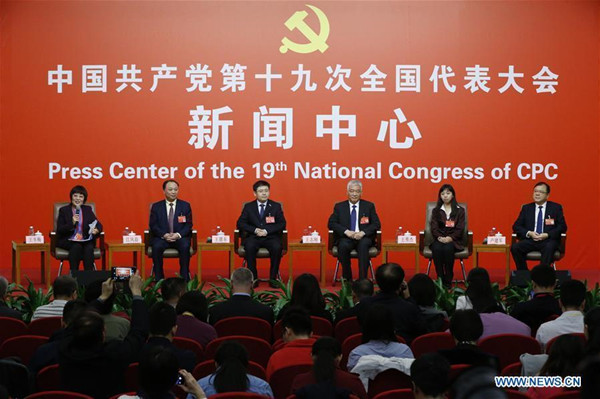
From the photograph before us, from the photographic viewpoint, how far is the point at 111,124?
29.8 ft

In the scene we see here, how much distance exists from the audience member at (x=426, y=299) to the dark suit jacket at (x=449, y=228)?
11.0ft

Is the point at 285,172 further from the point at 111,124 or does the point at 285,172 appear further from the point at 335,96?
the point at 111,124

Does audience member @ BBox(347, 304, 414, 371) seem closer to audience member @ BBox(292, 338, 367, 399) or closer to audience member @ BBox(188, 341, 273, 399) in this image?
audience member @ BBox(292, 338, 367, 399)

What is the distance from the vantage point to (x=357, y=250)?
8.02 metres

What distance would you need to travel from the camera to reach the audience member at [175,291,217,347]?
420cm

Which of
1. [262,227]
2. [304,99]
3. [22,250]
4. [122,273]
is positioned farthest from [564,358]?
[304,99]

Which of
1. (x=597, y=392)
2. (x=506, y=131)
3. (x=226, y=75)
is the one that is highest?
(x=226, y=75)

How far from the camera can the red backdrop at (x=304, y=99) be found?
9.01 m

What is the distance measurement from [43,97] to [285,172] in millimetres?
2627

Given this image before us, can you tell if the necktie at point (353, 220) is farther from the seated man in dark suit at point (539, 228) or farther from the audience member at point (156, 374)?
the audience member at point (156, 374)

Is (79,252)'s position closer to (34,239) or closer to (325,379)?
(34,239)

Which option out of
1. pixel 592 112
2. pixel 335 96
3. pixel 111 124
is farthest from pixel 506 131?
pixel 111 124

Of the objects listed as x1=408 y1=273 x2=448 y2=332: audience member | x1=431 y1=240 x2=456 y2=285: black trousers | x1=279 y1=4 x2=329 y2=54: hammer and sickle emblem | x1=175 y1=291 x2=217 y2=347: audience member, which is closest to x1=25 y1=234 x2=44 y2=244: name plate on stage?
x1=279 y1=4 x2=329 y2=54: hammer and sickle emblem

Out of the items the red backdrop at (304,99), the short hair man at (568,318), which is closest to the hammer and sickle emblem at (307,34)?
the red backdrop at (304,99)
